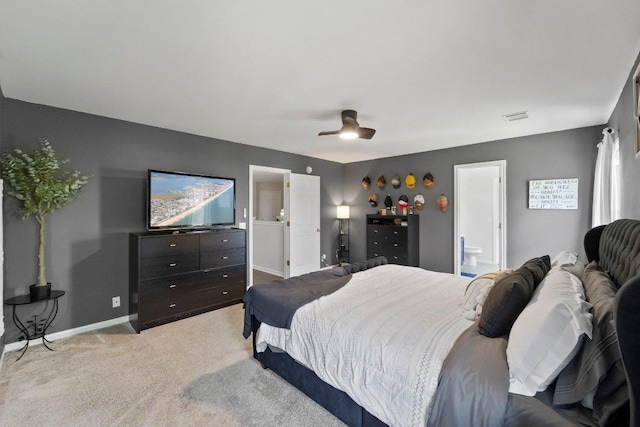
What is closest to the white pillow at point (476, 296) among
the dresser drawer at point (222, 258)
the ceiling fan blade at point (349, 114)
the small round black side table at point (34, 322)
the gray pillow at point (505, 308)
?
the gray pillow at point (505, 308)

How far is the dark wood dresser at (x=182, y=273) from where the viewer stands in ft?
10.7

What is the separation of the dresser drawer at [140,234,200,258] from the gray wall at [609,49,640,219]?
4248 millimetres

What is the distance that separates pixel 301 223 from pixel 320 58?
3714 millimetres

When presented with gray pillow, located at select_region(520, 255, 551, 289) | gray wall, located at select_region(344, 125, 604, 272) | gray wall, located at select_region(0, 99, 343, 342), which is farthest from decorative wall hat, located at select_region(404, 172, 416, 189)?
gray wall, located at select_region(0, 99, 343, 342)

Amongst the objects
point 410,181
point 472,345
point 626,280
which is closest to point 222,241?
point 472,345

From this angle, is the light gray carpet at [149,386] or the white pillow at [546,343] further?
the light gray carpet at [149,386]

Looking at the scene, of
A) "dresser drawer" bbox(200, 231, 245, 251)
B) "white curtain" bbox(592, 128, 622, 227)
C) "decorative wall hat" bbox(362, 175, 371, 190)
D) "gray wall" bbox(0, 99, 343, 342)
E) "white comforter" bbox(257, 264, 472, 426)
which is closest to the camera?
"white comforter" bbox(257, 264, 472, 426)

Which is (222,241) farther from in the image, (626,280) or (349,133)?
(626,280)

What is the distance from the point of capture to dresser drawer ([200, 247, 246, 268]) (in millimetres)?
3777

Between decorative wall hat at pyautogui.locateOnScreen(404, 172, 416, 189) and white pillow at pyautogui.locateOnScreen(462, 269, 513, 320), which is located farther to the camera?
decorative wall hat at pyautogui.locateOnScreen(404, 172, 416, 189)

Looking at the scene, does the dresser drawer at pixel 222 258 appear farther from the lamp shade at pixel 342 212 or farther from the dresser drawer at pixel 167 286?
the lamp shade at pixel 342 212

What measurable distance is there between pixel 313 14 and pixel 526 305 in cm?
200

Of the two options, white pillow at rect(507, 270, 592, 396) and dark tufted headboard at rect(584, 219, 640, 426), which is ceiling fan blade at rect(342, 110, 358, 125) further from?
white pillow at rect(507, 270, 592, 396)

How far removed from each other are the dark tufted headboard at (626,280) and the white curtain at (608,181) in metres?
0.96
